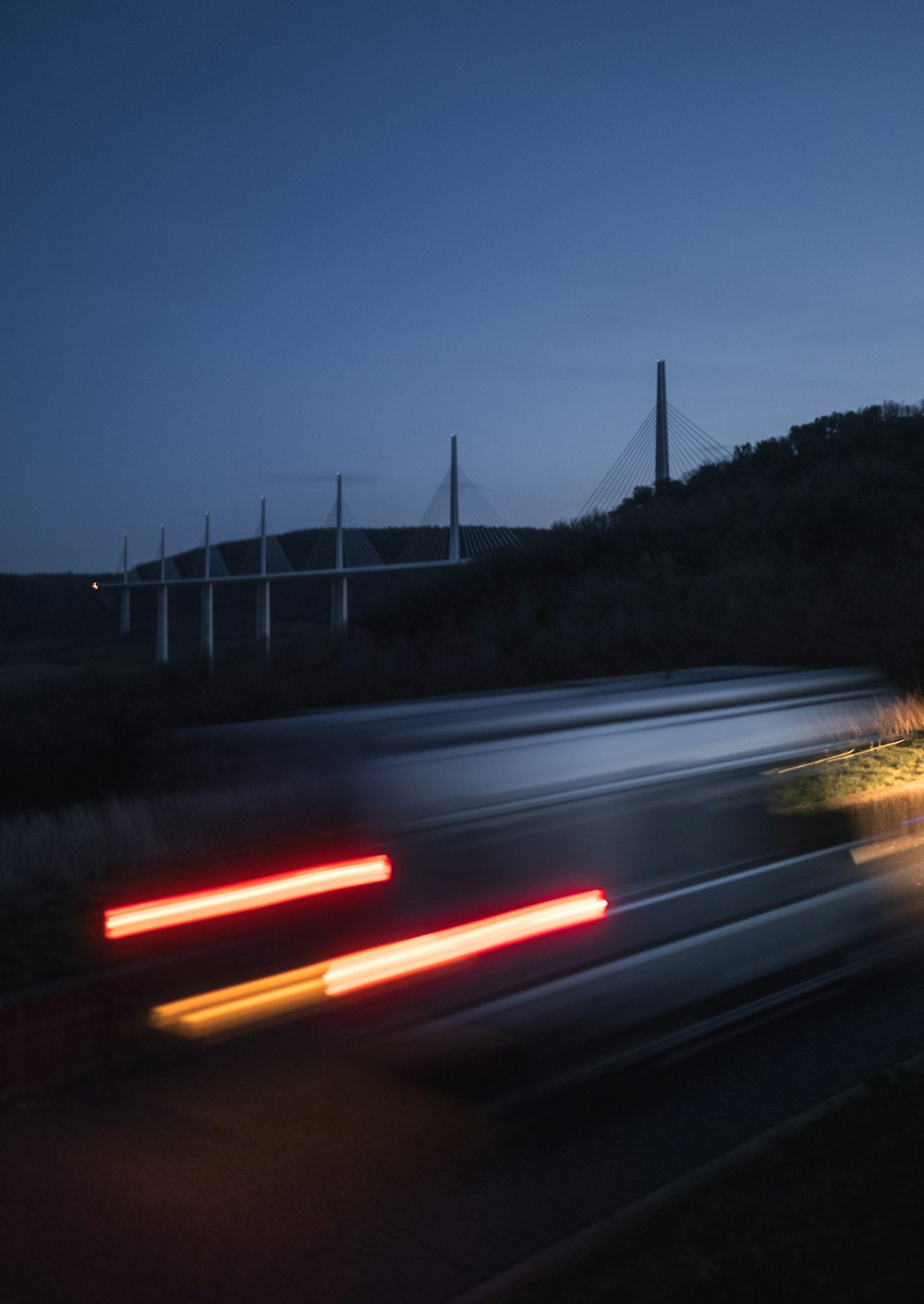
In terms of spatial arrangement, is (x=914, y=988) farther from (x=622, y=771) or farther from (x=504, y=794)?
(x=504, y=794)

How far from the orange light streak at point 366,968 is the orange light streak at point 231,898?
1.01 ft

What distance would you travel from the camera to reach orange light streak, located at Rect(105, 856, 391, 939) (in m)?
3.47

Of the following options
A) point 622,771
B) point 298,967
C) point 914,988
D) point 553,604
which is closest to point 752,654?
point 914,988

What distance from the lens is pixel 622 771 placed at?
4145mm

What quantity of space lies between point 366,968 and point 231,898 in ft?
1.68

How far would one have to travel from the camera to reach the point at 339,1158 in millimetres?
3504

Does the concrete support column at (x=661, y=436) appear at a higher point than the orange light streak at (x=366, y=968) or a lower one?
higher

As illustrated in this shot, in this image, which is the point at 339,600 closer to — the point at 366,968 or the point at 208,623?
the point at 208,623

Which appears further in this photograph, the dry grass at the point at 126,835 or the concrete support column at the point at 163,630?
the concrete support column at the point at 163,630

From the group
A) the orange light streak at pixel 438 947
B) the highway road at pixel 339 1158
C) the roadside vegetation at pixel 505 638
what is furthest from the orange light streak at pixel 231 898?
the highway road at pixel 339 1158

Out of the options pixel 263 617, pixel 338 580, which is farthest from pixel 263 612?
pixel 338 580

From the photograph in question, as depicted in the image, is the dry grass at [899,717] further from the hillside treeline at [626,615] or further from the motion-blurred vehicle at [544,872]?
the hillside treeline at [626,615]

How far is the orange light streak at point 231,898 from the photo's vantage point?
11.4ft

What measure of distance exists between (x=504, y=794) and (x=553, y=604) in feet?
77.3
